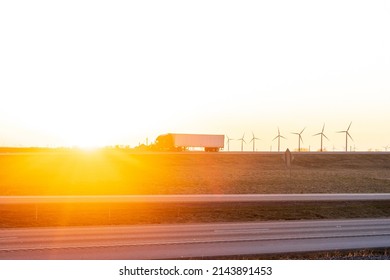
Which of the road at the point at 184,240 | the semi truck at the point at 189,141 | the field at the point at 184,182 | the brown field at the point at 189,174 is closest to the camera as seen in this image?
the road at the point at 184,240

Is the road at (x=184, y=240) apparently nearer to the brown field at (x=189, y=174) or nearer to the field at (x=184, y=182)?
the field at (x=184, y=182)

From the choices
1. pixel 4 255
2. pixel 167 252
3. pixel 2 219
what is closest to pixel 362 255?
pixel 167 252

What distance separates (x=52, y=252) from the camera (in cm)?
1588

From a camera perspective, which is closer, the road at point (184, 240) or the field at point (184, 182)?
the road at point (184, 240)

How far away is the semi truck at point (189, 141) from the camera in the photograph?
98.0 meters

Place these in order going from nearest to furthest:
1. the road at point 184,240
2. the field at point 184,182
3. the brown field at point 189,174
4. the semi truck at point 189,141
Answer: the road at point 184,240 < the field at point 184,182 < the brown field at point 189,174 < the semi truck at point 189,141

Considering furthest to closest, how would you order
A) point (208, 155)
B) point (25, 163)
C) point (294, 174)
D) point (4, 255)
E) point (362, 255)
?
point (208, 155)
point (25, 163)
point (294, 174)
point (362, 255)
point (4, 255)

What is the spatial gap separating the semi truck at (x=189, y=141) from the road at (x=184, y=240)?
240ft

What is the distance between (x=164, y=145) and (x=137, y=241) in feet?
273

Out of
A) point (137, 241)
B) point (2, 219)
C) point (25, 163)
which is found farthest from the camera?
point (25, 163)

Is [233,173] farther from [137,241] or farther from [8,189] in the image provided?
[137,241]

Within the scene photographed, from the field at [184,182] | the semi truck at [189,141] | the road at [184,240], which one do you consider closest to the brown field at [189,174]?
the field at [184,182]

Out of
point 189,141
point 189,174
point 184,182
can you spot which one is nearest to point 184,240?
point 184,182

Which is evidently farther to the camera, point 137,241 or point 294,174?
point 294,174
